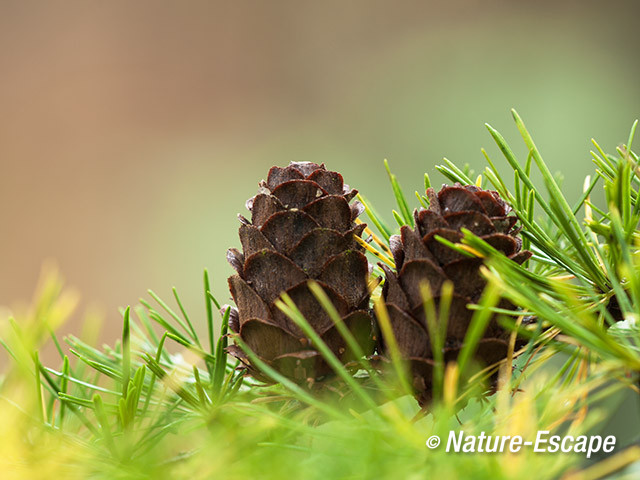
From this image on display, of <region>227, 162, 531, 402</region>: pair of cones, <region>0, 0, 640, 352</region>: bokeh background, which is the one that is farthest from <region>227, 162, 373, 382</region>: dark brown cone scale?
<region>0, 0, 640, 352</region>: bokeh background

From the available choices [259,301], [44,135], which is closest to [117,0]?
[44,135]

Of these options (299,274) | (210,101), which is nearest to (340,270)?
(299,274)

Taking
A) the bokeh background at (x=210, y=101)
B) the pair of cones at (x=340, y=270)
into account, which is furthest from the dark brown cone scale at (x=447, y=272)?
the bokeh background at (x=210, y=101)

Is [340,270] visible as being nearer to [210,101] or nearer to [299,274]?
[299,274]

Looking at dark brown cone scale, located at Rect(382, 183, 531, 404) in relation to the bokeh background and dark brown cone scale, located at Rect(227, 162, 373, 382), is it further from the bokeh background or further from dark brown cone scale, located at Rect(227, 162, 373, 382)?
the bokeh background

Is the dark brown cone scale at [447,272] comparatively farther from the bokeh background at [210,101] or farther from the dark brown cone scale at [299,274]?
the bokeh background at [210,101]

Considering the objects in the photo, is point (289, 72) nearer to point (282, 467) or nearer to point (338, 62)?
point (338, 62)

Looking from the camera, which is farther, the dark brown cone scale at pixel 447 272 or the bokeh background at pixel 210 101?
the bokeh background at pixel 210 101
